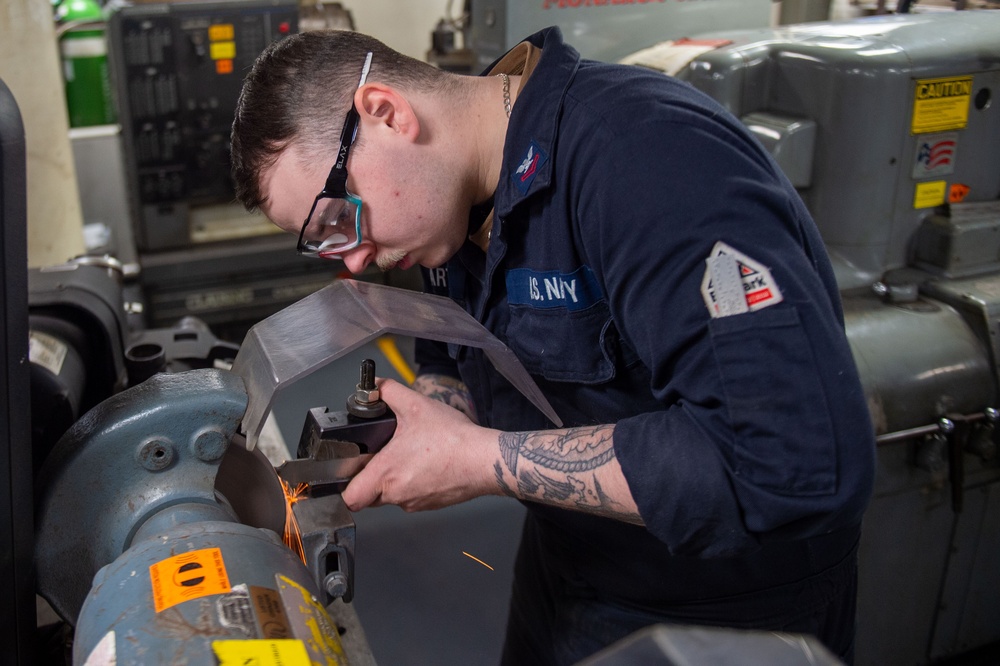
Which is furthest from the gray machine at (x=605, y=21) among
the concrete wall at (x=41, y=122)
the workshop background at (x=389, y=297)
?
the concrete wall at (x=41, y=122)

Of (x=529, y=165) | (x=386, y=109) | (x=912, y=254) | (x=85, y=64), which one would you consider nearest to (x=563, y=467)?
(x=529, y=165)

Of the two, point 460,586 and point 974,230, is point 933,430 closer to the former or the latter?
point 974,230

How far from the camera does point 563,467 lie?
0.94m

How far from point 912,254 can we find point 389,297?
1.32 metres

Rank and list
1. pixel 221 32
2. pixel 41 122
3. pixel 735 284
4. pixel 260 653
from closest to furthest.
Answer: pixel 260 653, pixel 735 284, pixel 41 122, pixel 221 32

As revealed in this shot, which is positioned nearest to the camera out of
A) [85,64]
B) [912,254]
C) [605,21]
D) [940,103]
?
[940,103]

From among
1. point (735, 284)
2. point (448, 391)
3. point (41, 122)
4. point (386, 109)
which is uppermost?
point (386, 109)

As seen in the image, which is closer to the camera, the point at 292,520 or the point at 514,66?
the point at 292,520

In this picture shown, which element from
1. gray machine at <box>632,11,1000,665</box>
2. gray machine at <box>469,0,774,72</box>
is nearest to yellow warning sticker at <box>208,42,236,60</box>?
gray machine at <box>469,0,774,72</box>

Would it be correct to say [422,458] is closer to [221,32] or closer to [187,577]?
[187,577]

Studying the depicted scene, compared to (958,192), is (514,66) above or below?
above

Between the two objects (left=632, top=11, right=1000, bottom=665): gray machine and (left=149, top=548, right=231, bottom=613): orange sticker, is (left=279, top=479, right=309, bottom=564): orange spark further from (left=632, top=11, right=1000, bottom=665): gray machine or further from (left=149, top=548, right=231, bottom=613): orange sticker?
(left=632, top=11, right=1000, bottom=665): gray machine

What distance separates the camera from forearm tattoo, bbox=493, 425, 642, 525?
0.92m

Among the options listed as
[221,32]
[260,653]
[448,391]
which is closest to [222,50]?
[221,32]
